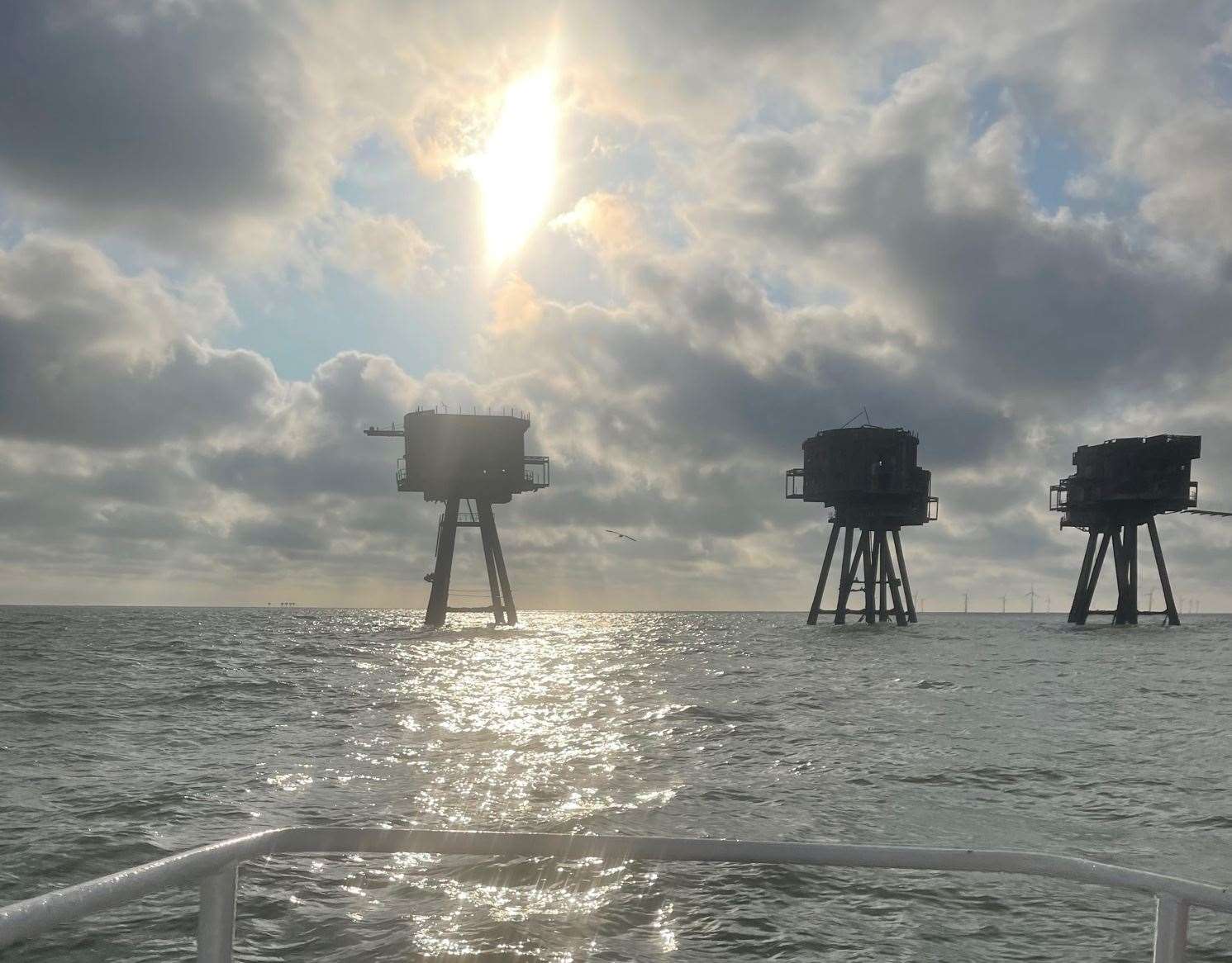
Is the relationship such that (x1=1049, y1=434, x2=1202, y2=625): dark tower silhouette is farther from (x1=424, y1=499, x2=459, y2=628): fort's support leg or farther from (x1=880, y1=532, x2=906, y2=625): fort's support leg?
(x1=424, y1=499, x2=459, y2=628): fort's support leg

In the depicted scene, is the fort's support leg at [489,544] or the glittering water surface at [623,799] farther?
the fort's support leg at [489,544]

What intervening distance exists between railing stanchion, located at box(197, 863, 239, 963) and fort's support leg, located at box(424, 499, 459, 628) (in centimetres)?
5887

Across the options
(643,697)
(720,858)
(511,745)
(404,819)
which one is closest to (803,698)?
(643,697)

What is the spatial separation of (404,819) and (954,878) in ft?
19.7

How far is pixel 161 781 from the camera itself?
13375 mm

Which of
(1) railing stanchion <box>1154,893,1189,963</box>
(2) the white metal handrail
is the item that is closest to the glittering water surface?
(2) the white metal handrail

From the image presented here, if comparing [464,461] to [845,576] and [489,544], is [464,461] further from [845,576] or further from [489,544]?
[845,576]

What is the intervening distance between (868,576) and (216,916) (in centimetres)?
7064

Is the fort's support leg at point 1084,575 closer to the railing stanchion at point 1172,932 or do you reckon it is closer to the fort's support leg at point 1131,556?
the fort's support leg at point 1131,556

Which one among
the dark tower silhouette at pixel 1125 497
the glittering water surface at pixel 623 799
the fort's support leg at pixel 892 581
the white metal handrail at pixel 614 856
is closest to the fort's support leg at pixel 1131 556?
the dark tower silhouette at pixel 1125 497

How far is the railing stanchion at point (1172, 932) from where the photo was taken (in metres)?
2.45

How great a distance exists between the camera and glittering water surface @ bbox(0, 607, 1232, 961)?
721cm

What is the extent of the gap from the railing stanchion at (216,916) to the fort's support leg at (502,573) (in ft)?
196

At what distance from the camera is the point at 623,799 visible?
12.0 meters
